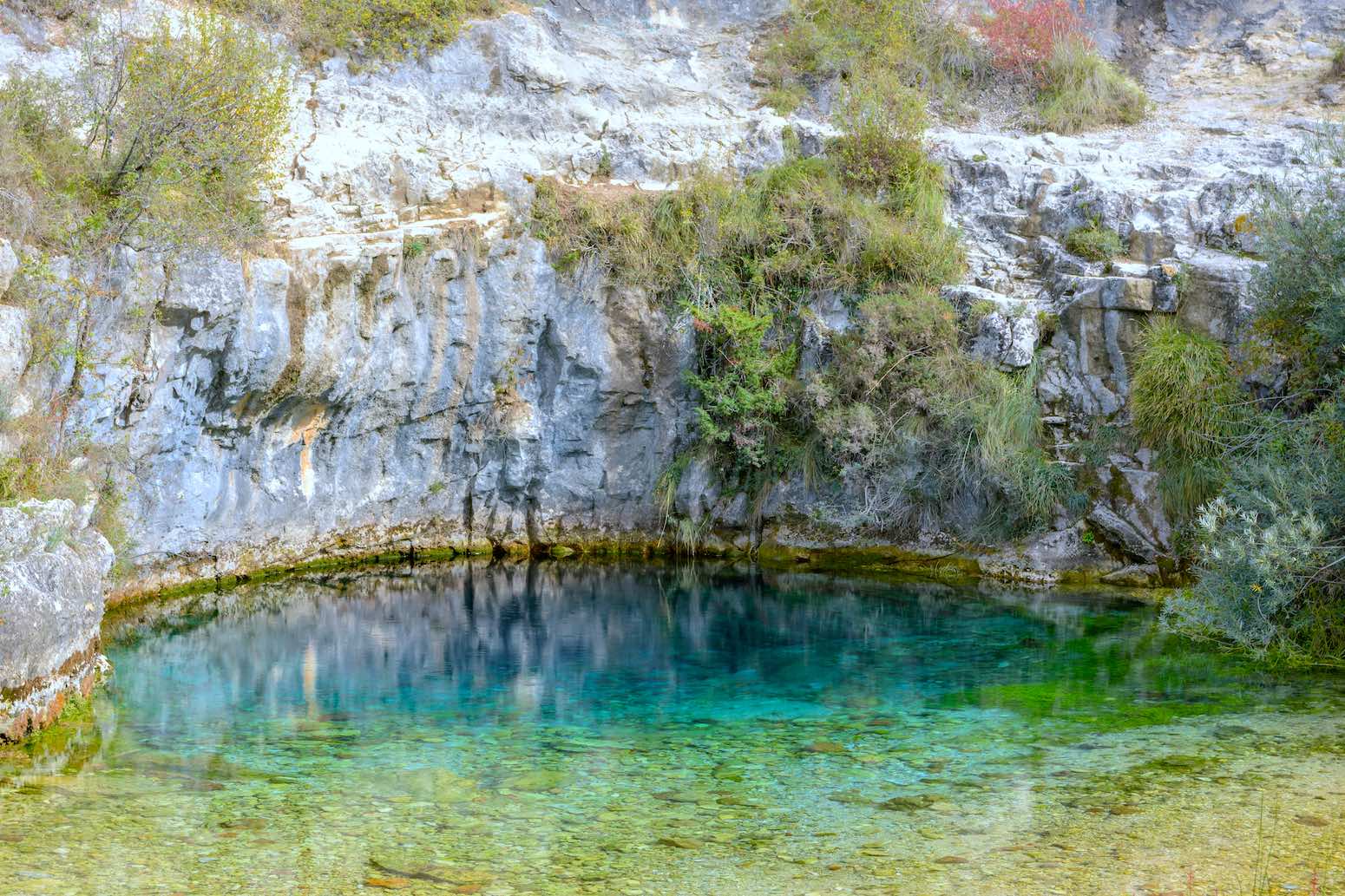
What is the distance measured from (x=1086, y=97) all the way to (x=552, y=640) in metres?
13.0

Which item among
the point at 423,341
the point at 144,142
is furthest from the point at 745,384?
the point at 144,142

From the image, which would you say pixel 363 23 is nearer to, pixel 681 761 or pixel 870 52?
pixel 870 52

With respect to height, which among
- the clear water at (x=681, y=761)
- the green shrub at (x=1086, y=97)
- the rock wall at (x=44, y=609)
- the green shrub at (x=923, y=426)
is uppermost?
the green shrub at (x=1086, y=97)

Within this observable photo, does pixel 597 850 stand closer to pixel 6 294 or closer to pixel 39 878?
pixel 39 878

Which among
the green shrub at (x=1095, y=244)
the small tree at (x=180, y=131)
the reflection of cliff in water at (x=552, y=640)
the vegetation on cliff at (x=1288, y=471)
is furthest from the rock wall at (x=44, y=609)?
the green shrub at (x=1095, y=244)

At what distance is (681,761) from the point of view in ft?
25.6

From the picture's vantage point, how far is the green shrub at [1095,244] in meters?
15.6

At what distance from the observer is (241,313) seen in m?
13.2

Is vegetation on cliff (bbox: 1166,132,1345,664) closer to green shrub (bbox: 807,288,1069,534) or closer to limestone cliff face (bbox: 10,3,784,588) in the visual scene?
green shrub (bbox: 807,288,1069,534)

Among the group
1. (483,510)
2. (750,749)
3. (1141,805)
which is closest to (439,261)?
(483,510)

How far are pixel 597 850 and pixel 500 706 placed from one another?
349cm

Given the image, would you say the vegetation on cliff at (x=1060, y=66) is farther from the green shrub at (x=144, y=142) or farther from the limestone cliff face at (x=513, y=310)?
the green shrub at (x=144, y=142)

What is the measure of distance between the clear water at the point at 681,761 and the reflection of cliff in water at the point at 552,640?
6cm

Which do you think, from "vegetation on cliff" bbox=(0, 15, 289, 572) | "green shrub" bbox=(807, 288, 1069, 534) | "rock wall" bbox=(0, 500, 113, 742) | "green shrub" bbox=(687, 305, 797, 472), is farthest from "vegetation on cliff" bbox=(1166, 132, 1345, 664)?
"vegetation on cliff" bbox=(0, 15, 289, 572)
